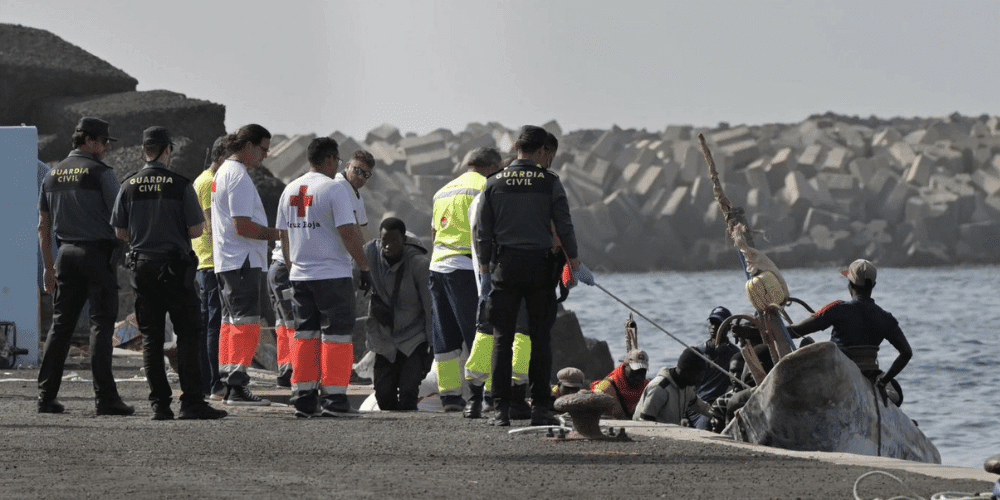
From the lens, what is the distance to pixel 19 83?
26453mm

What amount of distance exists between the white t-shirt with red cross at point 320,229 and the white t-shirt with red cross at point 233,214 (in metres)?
0.59

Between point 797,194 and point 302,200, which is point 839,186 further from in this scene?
point 302,200

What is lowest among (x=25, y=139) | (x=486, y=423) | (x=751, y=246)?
(x=486, y=423)

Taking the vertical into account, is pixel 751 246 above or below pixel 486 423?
above

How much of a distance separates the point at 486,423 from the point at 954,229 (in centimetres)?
8721

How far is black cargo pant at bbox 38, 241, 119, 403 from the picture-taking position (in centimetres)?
1091

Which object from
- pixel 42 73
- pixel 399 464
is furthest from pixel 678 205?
pixel 399 464

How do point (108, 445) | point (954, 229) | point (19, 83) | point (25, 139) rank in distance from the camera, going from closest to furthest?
point (108, 445)
point (25, 139)
point (19, 83)
point (954, 229)

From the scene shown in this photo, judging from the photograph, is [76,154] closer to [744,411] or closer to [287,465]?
[287,465]

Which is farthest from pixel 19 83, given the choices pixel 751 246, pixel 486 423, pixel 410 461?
pixel 410 461

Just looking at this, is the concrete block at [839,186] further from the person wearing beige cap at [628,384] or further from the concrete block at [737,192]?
the person wearing beige cap at [628,384]

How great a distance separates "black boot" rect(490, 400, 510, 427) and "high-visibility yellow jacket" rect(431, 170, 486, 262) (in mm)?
1561

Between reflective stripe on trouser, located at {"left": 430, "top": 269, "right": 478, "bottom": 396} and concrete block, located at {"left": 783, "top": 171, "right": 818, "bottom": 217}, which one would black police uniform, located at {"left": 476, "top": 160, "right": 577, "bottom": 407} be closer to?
reflective stripe on trouser, located at {"left": 430, "top": 269, "right": 478, "bottom": 396}

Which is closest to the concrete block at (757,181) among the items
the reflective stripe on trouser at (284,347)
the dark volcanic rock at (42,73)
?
the dark volcanic rock at (42,73)
